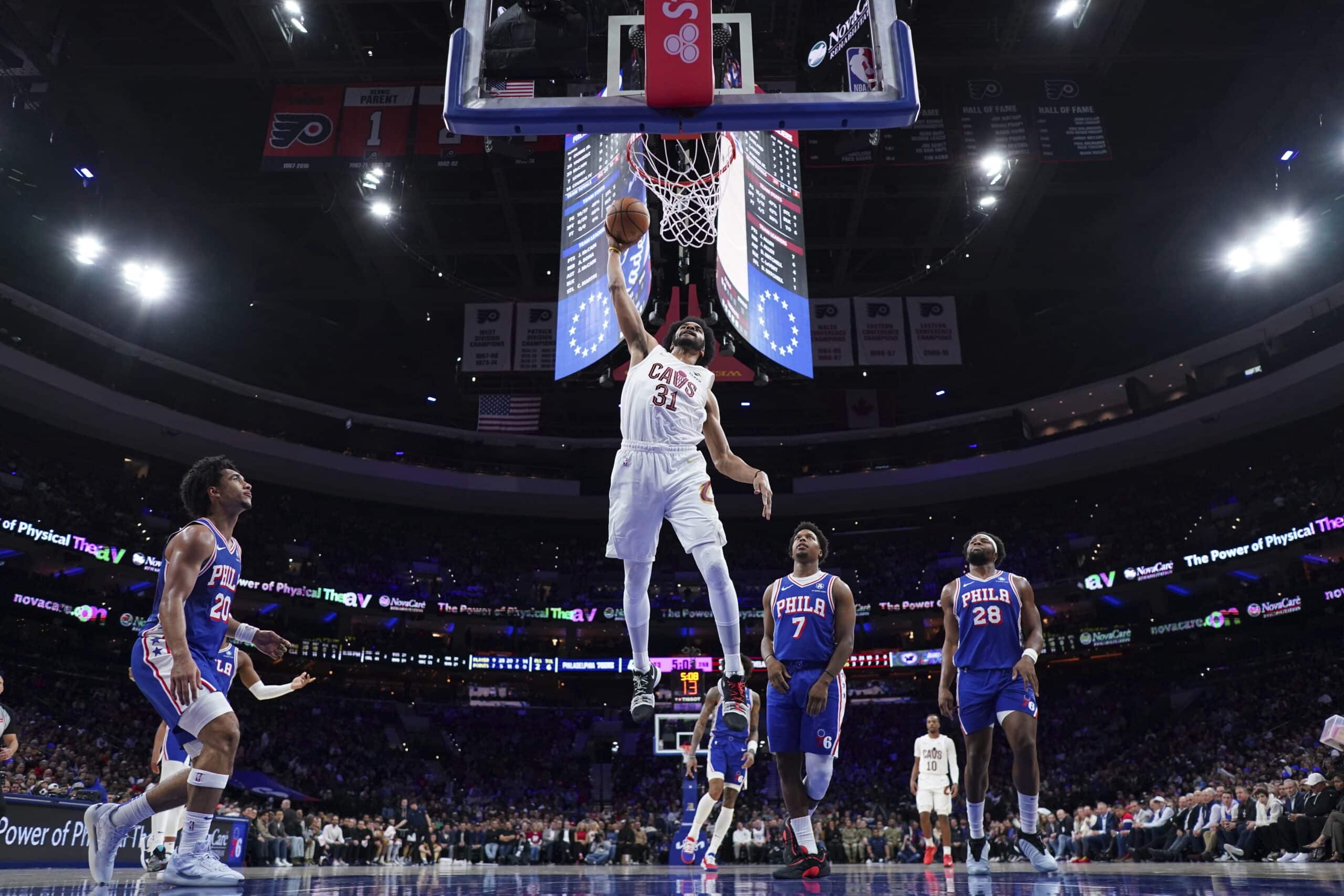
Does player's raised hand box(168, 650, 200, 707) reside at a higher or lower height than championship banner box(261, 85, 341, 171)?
lower

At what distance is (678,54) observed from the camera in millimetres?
5500

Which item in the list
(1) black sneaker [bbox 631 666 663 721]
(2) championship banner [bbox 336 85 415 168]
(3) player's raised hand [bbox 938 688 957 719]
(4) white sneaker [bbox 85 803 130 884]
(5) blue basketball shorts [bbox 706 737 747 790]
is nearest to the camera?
(4) white sneaker [bbox 85 803 130 884]

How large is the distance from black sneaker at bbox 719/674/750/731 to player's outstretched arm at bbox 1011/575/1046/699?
6.32ft

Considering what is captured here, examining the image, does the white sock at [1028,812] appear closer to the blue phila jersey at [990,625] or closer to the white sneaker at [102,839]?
the blue phila jersey at [990,625]

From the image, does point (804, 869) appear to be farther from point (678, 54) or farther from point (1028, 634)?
point (678, 54)

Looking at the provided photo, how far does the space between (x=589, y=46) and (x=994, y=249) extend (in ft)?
48.5

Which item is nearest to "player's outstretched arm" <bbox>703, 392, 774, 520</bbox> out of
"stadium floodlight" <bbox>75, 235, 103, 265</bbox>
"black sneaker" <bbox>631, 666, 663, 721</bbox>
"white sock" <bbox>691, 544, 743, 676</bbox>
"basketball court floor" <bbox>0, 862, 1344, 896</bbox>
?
"white sock" <bbox>691, 544, 743, 676</bbox>

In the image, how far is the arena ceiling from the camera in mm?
15664

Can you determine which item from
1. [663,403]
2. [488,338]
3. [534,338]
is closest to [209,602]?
[663,403]

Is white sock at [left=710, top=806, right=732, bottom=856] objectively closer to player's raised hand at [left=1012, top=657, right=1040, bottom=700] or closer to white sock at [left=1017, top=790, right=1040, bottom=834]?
white sock at [left=1017, top=790, right=1040, bottom=834]

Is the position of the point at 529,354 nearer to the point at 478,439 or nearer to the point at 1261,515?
the point at 478,439

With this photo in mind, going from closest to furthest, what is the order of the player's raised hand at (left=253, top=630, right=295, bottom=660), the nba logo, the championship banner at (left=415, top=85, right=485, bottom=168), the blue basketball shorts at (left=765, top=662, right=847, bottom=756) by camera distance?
the player's raised hand at (left=253, top=630, right=295, bottom=660), the nba logo, the blue basketball shorts at (left=765, top=662, right=847, bottom=756), the championship banner at (left=415, top=85, right=485, bottom=168)

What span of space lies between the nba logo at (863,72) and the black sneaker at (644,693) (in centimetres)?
376

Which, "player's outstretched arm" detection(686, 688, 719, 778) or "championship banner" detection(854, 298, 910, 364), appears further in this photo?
"championship banner" detection(854, 298, 910, 364)
